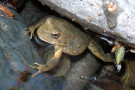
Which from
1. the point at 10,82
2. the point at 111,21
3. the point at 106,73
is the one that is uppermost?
the point at 111,21

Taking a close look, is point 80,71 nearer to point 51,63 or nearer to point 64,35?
point 51,63

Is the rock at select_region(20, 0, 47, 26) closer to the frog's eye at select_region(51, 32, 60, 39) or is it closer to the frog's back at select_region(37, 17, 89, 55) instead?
the frog's back at select_region(37, 17, 89, 55)

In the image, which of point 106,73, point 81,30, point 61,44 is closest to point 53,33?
point 61,44

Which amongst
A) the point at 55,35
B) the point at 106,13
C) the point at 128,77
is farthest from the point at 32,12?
the point at 128,77

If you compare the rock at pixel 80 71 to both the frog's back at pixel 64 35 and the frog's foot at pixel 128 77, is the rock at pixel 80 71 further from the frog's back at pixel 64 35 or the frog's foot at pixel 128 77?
the frog's foot at pixel 128 77

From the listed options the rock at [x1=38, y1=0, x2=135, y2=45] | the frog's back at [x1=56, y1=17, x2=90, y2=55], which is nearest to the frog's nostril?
the frog's back at [x1=56, y1=17, x2=90, y2=55]

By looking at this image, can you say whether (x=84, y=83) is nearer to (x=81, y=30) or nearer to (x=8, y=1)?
(x=81, y=30)
